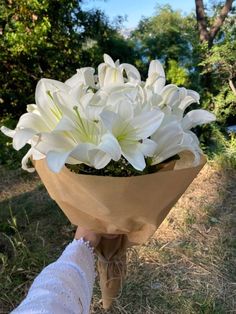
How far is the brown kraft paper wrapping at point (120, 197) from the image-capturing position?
2.86ft

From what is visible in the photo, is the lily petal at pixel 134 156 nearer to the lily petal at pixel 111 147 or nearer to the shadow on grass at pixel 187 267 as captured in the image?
the lily petal at pixel 111 147

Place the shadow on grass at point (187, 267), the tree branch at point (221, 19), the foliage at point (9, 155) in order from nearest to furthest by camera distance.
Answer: the shadow on grass at point (187, 267) → the foliage at point (9, 155) → the tree branch at point (221, 19)

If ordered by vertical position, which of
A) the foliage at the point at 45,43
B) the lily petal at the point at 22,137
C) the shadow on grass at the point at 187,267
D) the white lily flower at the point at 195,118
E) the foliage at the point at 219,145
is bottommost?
the foliage at the point at 219,145

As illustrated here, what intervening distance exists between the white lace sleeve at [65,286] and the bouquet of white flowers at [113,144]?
0.37ft

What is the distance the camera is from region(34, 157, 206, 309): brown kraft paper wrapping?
2.86 feet

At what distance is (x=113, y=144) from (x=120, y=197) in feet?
0.48

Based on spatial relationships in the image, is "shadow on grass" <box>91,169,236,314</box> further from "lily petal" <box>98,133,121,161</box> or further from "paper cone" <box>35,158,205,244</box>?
"lily petal" <box>98,133,121,161</box>

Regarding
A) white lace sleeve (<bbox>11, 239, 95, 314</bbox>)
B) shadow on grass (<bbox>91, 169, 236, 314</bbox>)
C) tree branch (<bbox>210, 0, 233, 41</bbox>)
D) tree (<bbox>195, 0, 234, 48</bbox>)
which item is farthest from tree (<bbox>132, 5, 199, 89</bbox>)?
white lace sleeve (<bbox>11, 239, 95, 314</bbox>)

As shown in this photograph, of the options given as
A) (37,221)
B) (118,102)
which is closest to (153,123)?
(118,102)

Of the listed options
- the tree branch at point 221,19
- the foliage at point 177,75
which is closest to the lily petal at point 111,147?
the foliage at point 177,75

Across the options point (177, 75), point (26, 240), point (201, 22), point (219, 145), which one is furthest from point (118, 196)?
point (201, 22)

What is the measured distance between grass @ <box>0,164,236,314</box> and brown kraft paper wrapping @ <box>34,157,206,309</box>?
1.33 meters

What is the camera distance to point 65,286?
0.95 m

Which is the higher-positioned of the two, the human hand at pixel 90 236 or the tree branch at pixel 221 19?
the human hand at pixel 90 236
